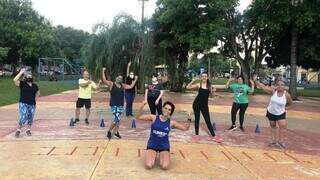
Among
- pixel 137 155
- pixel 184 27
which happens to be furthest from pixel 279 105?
pixel 184 27

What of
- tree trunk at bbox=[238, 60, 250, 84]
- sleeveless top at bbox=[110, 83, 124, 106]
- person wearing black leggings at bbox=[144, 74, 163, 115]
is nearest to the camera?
sleeveless top at bbox=[110, 83, 124, 106]

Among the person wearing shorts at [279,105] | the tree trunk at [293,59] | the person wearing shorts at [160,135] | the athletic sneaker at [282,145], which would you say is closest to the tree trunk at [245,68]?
the tree trunk at [293,59]

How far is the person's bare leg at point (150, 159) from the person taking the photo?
826 cm

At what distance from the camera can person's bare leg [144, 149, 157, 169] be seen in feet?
27.1

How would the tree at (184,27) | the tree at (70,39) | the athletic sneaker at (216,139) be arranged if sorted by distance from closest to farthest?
the athletic sneaker at (216,139)
the tree at (184,27)
the tree at (70,39)

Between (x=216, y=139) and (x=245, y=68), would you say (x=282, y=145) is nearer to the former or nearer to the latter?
(x=216, y=139)

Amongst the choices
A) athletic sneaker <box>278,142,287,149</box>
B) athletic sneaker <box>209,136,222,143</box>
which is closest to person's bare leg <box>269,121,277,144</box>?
athletic sneaker <box>278,142,287,149</box>

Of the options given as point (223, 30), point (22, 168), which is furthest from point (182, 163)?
point (223, 30)

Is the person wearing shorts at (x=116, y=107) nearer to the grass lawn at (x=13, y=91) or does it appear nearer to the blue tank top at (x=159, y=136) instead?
the blue tank top at (x=159, y=136)

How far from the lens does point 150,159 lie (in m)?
8.37

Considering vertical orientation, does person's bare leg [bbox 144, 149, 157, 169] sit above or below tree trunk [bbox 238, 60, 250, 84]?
below

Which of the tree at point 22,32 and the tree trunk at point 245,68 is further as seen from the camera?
the tree at point 22,32

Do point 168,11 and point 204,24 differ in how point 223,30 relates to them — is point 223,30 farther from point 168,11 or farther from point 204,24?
point 168,11

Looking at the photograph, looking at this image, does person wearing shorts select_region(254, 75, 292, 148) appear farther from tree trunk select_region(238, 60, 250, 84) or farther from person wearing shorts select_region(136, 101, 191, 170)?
tree trunk select_region(238, 60, 250, 84)
